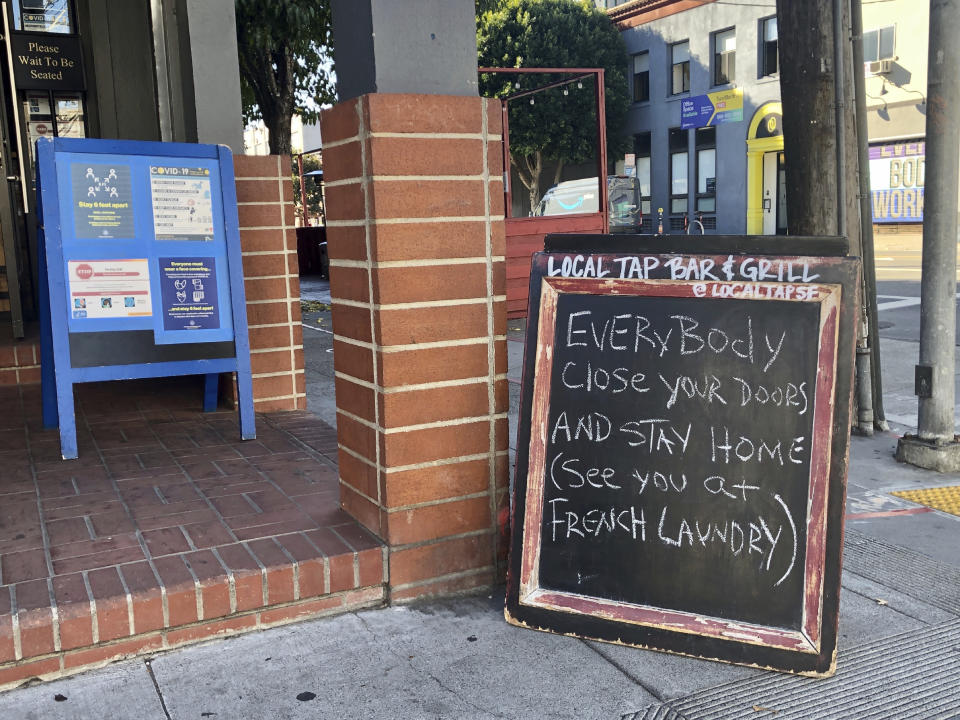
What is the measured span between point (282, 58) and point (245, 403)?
386 inches

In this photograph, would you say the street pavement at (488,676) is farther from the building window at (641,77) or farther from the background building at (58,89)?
the building window at (641,77)

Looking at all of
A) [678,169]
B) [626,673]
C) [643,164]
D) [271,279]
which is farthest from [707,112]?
Answer: [626,673]

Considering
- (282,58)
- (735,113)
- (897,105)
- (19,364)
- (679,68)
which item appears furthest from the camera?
(679,68)

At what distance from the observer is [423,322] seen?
9.45 feet

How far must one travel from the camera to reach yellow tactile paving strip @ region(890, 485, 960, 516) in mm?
4172

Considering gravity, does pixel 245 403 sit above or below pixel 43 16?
below

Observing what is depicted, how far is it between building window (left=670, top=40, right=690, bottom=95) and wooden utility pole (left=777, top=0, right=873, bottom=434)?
25034mm

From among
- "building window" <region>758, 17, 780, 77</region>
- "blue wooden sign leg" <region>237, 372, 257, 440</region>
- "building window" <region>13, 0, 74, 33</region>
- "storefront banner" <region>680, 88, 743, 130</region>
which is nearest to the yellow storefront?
"storefront banner" <region>680, 88, 743, 130</region>

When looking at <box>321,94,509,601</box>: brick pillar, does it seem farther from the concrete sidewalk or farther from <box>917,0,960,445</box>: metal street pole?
<box>917,0,960,445</box>: metal street pole

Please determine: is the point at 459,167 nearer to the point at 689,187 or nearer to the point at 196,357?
the point at 196,357

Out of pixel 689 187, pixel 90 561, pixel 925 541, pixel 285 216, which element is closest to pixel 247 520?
pixel 90 561

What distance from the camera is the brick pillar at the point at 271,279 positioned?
16.0ft

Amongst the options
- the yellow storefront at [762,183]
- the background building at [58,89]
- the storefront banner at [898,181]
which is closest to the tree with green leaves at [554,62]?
the yellow storefront at [762,183]

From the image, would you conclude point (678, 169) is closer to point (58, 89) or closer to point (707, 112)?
point (707, 112)
